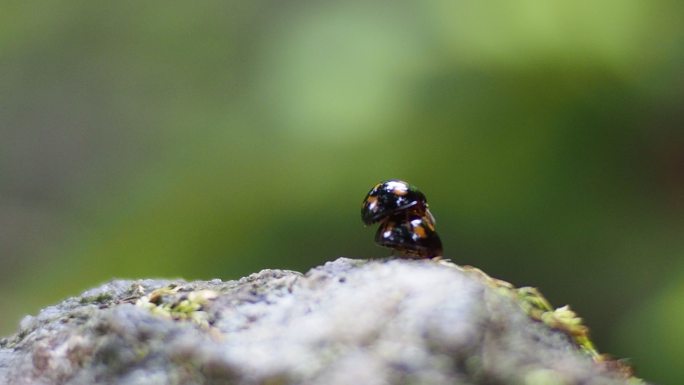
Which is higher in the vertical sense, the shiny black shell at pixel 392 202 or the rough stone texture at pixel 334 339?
the shiny black shell at pixel 392 202

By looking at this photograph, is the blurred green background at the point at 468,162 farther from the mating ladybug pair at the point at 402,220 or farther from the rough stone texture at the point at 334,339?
the rough stone texture at the point at 334,339

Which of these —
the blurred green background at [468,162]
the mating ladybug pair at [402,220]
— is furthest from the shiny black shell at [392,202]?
the blurred green background at [468,162]

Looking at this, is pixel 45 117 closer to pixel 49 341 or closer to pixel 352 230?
pixel 352 230

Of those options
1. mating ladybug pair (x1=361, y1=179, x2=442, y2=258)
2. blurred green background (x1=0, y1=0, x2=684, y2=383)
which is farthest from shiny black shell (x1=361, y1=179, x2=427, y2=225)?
blurred green background (x1=0, y1=0, x2=684, y2=383)

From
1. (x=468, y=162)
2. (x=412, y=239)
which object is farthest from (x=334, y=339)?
(x=468, y=162)

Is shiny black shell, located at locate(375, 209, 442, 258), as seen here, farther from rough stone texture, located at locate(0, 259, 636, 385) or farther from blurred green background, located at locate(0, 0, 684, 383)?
blurred green background, located at locate(0, 0, 684, 383)

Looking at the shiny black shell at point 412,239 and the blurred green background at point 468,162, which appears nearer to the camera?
the shiny black shell at point 412,239
